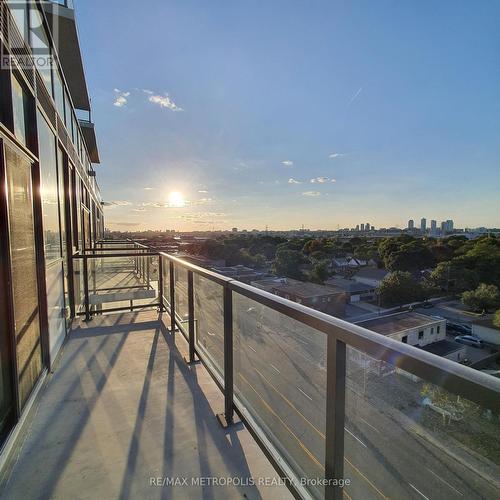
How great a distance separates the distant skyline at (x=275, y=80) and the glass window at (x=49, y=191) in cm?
284

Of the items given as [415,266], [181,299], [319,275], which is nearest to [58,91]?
[181,299]

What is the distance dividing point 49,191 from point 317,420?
3.22 m

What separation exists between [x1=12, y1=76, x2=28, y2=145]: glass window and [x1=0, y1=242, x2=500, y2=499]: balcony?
159 cm

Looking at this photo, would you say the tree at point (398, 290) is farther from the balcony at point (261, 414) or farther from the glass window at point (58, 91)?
the glass window at point (58, 91)

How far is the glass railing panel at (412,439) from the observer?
22.9 inches

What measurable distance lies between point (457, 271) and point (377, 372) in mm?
34204

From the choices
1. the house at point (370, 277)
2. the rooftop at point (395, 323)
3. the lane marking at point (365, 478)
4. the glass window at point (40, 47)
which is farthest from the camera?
the house at point (370, 277)

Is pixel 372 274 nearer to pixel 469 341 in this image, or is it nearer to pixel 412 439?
pixel 469 341

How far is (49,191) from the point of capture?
2.82 meters

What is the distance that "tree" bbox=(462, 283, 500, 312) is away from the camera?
21719 millimetres

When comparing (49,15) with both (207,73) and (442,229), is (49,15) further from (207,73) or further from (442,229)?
(442,229)

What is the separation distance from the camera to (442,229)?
106 meters

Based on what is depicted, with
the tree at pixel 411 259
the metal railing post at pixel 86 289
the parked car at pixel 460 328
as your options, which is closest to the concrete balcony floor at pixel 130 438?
the metal railing post at pixel 86 289

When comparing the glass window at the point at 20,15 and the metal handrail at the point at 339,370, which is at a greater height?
the glass window at the point at 20,15
